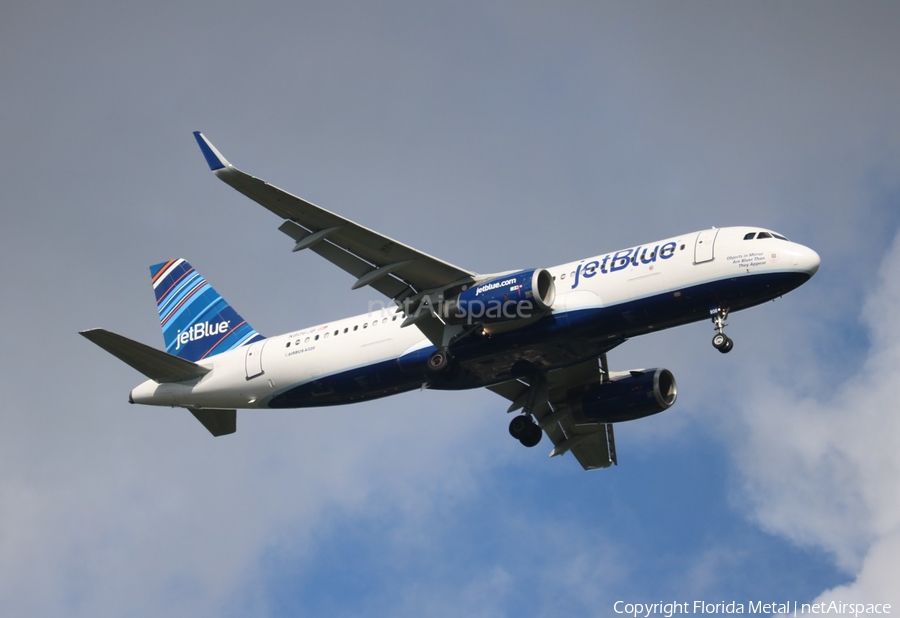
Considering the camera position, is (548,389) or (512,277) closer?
(512,277)

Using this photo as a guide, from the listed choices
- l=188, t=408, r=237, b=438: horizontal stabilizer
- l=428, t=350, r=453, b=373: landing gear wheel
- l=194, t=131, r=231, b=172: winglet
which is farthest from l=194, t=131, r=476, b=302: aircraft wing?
l=188, t=408, r=237, b=438: horizontal stabilizer

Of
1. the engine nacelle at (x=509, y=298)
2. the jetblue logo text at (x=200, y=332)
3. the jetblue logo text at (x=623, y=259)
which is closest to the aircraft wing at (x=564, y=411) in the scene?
the jetblue logo text at (x=623, y=259)

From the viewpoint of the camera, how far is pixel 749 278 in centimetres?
3462

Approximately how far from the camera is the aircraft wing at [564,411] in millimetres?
42938

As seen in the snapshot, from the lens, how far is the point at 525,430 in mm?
43281

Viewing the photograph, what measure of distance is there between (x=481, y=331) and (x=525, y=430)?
7.52 metres

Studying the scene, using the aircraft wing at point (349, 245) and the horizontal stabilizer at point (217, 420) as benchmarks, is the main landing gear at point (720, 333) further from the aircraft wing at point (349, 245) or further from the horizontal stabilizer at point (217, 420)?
the horizontal stabilizer at point (217, 420)

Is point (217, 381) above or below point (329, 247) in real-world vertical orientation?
below

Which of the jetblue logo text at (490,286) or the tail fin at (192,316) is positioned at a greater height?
the tail fin at (192,316)

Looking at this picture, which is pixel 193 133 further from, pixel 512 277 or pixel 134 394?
pixel 134 394

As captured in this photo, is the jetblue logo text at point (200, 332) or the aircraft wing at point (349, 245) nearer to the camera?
the aircraft wing at point (349, 245)

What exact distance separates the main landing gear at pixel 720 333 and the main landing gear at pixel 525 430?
10.2m

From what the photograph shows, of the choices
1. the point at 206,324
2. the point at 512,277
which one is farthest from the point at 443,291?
the point at 206,324

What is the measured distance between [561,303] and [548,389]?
7555 millimetres
